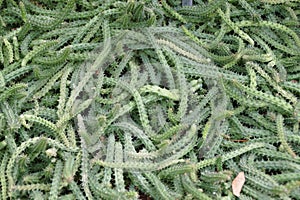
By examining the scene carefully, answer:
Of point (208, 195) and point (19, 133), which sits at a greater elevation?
point (19, 133)

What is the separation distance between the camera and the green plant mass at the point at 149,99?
311 cm

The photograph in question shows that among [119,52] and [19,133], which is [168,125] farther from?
[19,133]

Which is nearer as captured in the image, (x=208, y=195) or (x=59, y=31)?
(x=208, y=195)

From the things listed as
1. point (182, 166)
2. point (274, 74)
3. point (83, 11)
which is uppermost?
point (83, 11)

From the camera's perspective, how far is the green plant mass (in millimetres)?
3105

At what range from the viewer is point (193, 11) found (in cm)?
371

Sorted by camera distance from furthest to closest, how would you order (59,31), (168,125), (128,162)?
(59,31), (168,125), (128,162)

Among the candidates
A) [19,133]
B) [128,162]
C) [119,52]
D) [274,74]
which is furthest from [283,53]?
[19,133]

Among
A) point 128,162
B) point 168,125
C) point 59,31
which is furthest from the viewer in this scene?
point 59,31

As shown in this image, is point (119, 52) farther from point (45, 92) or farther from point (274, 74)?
point (274, 74)

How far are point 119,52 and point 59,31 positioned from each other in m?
0.49

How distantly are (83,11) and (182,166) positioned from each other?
1456 millimetres

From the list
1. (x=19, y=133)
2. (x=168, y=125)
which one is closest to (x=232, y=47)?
(x=168, y=125)

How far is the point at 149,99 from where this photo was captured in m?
3.35
